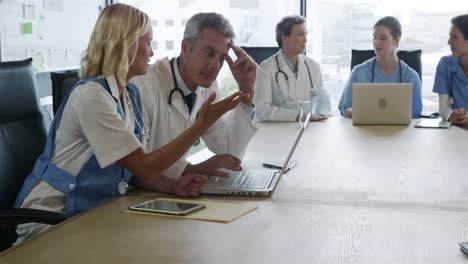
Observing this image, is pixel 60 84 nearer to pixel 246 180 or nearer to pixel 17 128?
pixel 17 128

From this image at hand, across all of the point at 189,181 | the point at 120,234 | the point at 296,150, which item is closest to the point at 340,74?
the point at 296,150

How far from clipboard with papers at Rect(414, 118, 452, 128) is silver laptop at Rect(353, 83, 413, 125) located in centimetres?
8

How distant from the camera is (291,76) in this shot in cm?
384

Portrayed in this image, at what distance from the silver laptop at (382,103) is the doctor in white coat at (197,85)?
3.22 ft

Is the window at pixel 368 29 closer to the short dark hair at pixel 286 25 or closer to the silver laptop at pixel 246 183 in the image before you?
the short dark hair at pixel 286 25

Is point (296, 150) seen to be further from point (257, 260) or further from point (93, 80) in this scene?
point (257, 260)

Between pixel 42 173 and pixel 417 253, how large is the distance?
114 cm

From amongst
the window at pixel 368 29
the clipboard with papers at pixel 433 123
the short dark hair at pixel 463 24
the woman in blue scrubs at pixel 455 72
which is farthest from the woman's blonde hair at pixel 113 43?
the window at pixel 368 29

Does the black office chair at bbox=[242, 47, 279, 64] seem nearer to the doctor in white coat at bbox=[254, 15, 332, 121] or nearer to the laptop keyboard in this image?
the doctor in white coat at bbox=[254, 15, 332, 121]

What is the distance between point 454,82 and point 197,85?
6.55ft

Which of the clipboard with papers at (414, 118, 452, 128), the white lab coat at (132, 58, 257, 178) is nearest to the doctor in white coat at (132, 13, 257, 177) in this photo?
the white lab coat at (132, 58, 257, 178)

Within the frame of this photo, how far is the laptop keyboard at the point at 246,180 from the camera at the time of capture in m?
1.75

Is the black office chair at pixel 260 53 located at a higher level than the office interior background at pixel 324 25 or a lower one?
lower

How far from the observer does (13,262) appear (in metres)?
1.15
